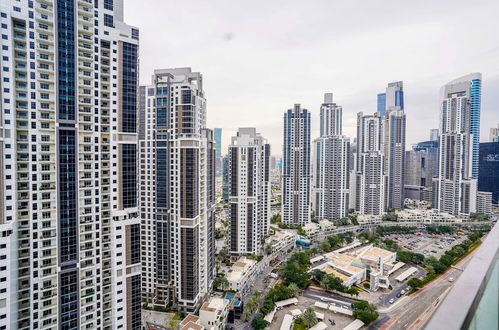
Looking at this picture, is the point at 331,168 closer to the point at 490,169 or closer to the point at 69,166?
the point at 490,169

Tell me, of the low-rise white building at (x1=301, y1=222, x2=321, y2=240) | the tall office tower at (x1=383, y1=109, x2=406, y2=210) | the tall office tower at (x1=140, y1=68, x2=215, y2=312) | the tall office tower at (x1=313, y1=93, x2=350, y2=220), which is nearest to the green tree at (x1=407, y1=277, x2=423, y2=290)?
the low-rise white building at (x1=301, y1=222, x2=321, y2=240)

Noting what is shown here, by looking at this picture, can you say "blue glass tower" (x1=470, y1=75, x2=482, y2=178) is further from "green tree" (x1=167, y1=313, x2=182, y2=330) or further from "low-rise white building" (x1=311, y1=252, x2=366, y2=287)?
"green tree" (x1=167, y1=313, x2=182, y2=330)

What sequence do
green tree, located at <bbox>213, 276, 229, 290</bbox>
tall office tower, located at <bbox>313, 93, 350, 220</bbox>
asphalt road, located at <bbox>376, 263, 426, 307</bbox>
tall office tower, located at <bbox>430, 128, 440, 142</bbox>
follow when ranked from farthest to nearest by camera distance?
tall office tower, located at <bbox>430, 128, 440, 142</bbox> → tall office tower, located at <bbox>313, 93, 350, 220</bbox> → green tree, located at <bbox>213, 276, 229, 290</bbox> → asphalt road, located at <bbox>376, 263, 426, 307</bbox>

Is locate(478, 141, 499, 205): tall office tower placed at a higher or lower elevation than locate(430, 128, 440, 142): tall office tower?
lower

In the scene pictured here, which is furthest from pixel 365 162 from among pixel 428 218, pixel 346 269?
pixel 346 269

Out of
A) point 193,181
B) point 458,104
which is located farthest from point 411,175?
point 193,181

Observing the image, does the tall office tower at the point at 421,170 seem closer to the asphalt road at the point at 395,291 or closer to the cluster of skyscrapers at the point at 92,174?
the asphalt road at the point at 395,291

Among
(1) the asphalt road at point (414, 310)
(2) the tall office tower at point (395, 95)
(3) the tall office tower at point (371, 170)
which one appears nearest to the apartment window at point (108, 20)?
(1) the asphalt road at point (414, 310)

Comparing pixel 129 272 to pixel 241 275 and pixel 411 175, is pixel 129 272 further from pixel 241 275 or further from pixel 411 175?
pixel 411 175
